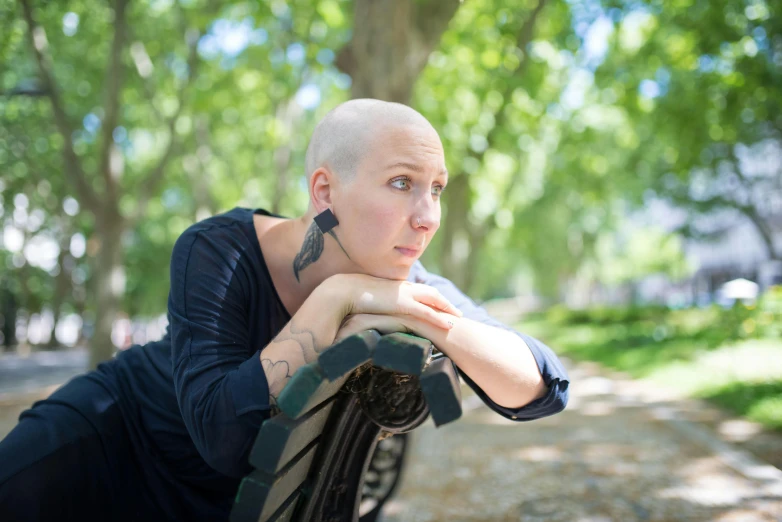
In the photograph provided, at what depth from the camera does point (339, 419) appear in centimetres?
159

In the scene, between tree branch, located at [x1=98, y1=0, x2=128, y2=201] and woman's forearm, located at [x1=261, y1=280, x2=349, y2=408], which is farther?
tree branch, located at [x1=98, y1=0, x2=128, y2=201]

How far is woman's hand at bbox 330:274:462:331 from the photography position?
1.46 meters

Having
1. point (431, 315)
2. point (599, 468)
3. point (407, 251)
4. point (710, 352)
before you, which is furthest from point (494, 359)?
point (710, 352)

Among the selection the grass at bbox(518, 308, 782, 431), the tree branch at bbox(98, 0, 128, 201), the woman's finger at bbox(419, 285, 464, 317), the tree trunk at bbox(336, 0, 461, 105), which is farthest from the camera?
the tree branch at bbox(98, 0, 128, 201)

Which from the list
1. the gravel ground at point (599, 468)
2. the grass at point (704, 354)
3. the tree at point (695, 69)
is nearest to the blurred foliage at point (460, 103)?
the tree at point (695, 69)

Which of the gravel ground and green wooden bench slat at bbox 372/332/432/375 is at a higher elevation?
the gravel ground

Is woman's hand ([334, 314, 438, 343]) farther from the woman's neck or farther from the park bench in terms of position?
the woman's neck

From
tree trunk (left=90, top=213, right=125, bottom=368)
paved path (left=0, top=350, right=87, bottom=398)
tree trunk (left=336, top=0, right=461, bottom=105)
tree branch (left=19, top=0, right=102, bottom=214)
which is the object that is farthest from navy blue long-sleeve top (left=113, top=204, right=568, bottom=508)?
paved path (left=0, top=350, right=87, bottom=398)

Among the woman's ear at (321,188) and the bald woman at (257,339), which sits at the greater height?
the woman's ear at (321,188)

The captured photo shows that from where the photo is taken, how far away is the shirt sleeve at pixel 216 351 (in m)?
1.37

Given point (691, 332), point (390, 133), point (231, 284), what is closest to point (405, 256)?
point (390, 133)

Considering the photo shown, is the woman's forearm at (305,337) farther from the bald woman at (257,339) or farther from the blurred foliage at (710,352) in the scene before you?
the blurred foliage at (710,352)

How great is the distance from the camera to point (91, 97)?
1706cm

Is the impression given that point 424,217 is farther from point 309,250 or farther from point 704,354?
point 704,354
